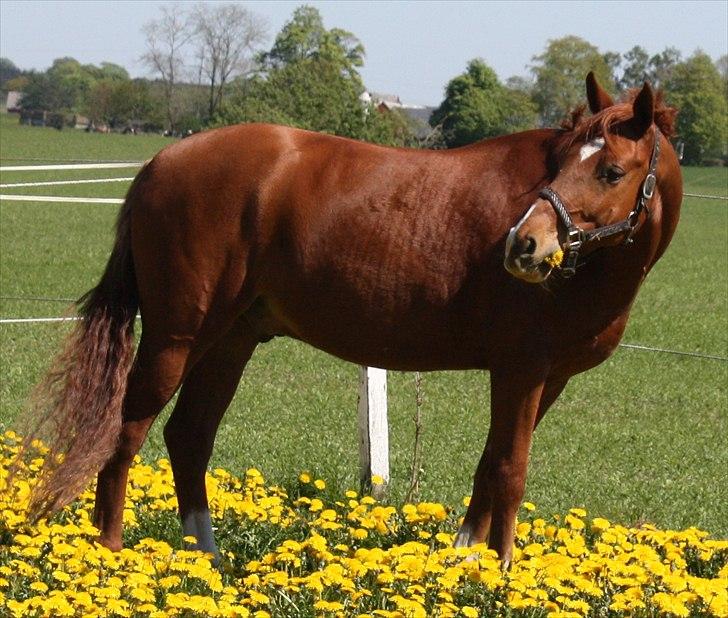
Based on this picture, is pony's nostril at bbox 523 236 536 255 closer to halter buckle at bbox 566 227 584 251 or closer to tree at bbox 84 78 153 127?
halter buckle at bbox 566 227 584 251

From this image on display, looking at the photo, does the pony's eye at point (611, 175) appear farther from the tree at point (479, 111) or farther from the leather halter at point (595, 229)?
the tree at point (479, 111)

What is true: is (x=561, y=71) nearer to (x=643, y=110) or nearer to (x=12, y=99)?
(x=12, y=99)

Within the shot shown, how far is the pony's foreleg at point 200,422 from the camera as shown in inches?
205

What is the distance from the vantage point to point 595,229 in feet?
13.9

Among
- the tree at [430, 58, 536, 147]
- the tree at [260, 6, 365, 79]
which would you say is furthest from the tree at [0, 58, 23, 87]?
the tree at [430, 58, 536, 147]

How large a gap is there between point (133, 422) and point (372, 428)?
5.78ft

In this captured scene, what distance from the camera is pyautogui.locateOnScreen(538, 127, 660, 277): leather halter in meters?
4.16

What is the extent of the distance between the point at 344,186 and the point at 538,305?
37.0 inches

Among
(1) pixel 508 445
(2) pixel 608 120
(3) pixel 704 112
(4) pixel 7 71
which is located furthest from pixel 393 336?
(4) pixel 7 71

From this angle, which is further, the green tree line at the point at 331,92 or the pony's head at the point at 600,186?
the green tree line at the point at 331,92

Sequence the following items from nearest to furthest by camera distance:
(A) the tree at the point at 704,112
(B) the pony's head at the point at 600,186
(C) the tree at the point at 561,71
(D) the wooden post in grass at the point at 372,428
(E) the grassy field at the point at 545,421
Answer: (B) the pony's head at the point at 600,186 < (D) the wooden post in grass at the point at 372,428 < (E) the grassy field at the point at 545,421 < (A) the tree at the point at 704,112 < (C) the tree at the point at 561,71

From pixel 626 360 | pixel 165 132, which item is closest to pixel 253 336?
pixel 626 360

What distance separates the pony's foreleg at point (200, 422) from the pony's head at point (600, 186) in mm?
1577

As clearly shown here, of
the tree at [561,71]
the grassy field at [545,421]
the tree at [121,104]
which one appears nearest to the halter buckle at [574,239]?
the grassy field at [545,421]
